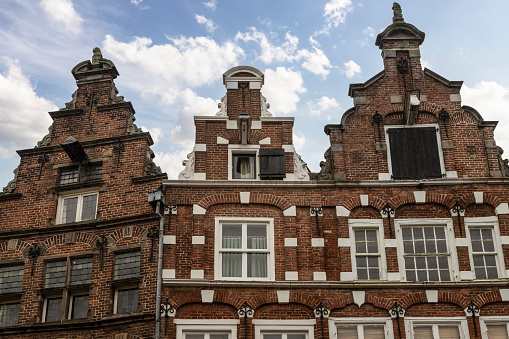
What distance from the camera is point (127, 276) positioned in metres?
20.0

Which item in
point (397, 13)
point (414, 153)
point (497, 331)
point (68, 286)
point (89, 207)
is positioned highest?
point (397, 13)

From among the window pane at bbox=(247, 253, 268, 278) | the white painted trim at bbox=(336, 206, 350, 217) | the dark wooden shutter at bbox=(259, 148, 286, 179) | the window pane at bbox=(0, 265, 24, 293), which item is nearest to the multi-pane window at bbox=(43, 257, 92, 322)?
the window pane at bbox=(0, 265, 24, 293)

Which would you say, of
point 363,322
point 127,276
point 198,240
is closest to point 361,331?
point 363,322

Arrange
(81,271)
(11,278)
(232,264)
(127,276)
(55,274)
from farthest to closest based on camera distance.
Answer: (11,278), (55,274), (81,271), (127,276), (232,264)

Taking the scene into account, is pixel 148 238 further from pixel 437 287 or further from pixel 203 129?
pixel 437 287

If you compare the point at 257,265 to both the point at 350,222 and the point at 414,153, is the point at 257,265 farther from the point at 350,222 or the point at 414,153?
the point at 414,153

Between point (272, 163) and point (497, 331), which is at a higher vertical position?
point (272, 163)

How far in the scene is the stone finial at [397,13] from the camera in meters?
23.7

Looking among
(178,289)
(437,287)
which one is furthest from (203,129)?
(437,287)

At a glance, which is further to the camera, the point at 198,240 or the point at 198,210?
the point at 198,210

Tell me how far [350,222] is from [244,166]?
3853 mm

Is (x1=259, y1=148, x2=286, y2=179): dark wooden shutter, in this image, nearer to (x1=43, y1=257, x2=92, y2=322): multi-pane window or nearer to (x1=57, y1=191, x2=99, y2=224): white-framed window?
(x1=57, y1=191, x2=99, y2=224): white-framed window

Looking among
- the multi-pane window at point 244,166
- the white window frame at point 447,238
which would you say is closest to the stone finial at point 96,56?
the multi-pane window at point 244,166

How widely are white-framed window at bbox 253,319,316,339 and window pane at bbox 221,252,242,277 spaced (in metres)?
1.57
